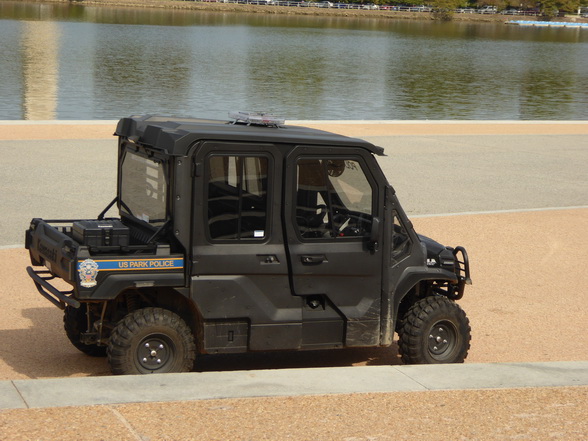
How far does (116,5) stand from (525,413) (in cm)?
11842

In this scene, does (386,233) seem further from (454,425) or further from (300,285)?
(454,425)

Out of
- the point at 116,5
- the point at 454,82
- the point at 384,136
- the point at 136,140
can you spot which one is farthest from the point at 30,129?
the point at 116,5

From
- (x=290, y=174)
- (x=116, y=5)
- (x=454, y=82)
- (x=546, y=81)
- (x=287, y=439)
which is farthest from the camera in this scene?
(x=116, y=5)

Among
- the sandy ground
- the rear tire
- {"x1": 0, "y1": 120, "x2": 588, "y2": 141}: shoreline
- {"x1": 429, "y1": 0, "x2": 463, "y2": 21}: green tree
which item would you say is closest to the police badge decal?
the sandy ground

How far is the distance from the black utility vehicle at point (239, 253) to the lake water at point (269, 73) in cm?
2125

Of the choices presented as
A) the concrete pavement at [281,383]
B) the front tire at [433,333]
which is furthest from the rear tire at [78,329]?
the front tire at [433,333]

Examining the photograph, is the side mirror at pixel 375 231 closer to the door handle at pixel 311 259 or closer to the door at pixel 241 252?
the door handle at pixel 311 259

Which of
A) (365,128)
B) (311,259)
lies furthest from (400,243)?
(365,128)

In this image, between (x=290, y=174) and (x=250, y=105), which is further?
(x=250, y=105)

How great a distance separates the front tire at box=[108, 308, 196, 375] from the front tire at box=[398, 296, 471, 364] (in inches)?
64.1

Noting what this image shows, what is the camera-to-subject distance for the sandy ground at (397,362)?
521 centimetres

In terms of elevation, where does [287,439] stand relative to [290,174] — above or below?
below

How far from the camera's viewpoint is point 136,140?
6.60m

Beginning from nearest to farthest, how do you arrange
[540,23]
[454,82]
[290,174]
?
[290,174], [454,82], [540,23]
